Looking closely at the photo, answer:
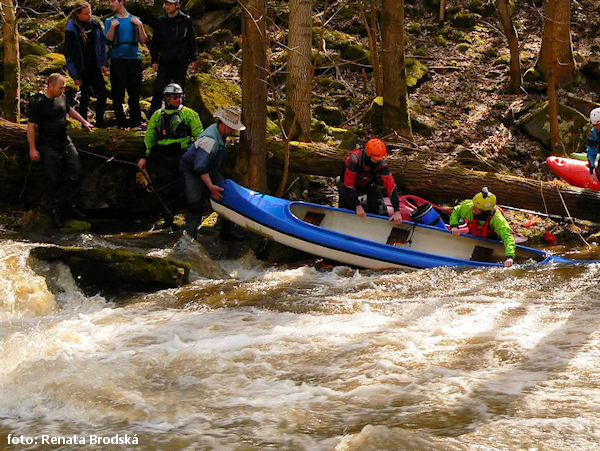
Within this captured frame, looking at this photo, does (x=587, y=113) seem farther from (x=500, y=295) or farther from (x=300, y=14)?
(x=500, y=295)

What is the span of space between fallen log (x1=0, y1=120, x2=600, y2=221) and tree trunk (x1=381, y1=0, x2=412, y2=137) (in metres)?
2.50

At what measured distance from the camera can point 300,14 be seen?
37.8 feet

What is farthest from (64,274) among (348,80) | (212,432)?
(348,80)

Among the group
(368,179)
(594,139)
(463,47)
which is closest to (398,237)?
(368,179)

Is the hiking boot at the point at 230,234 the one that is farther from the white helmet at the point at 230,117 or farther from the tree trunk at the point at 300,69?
the tree trunk at the point at 300,69

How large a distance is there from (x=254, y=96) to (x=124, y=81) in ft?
6.67

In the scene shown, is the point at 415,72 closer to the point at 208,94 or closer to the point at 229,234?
→ the point at 208,94

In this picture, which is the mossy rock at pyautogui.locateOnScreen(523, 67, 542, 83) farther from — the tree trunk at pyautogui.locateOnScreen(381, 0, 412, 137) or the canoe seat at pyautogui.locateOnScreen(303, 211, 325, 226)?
the canoe seat at pyautogui.locateOnScreen(303, 211, 325, 226)

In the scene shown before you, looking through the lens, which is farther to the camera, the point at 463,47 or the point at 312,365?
the point at 463,47

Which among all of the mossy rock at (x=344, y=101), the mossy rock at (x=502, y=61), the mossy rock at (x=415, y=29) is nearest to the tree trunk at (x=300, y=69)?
the mossy rock at (x=344, y=101)

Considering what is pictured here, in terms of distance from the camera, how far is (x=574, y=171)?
11109mm

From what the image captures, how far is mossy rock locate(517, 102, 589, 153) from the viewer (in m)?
13.1

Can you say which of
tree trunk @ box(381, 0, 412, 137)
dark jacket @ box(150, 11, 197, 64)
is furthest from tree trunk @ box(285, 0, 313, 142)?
dark jacket @ box(150, 11, 197, 64)

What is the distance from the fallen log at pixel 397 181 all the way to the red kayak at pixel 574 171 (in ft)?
0.93
